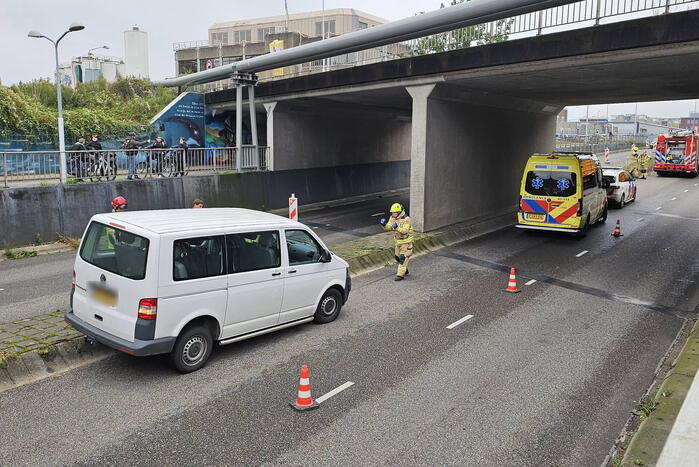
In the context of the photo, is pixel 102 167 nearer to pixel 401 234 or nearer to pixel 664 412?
pixel 401 234

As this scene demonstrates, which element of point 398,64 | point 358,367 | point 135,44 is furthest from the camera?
point 135,44

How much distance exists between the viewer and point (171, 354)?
6.84 m

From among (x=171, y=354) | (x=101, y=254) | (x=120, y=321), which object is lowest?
(x=171, y=354)

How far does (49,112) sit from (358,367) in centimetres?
2907

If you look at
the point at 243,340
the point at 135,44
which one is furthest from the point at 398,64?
the point at 135,44

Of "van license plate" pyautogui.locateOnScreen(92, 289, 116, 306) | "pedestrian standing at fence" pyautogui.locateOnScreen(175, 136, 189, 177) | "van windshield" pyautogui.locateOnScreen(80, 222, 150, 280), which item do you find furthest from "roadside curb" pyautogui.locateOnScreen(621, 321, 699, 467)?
"pedestrian standing at fence" pyautogui.locateOnScreen(175, 136, 189, 177)

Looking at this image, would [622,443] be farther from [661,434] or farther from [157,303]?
[157,303]

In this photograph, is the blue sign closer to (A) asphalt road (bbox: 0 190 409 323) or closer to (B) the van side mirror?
(A) asphalt road (bbox: 0 190 409 323)

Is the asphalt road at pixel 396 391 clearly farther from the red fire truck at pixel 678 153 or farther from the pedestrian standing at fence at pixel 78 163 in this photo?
the red fire truck at pixel 678 153

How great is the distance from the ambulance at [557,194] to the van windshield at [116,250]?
1316 cm

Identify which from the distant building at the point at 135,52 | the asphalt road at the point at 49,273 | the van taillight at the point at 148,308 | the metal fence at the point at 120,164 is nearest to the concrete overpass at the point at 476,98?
the asphalt road at the point at 49,273

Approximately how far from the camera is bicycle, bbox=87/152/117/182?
16.6 meters

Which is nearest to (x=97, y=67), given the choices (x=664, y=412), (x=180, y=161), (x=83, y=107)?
(x=83, y=107)

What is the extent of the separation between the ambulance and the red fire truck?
23.8m
